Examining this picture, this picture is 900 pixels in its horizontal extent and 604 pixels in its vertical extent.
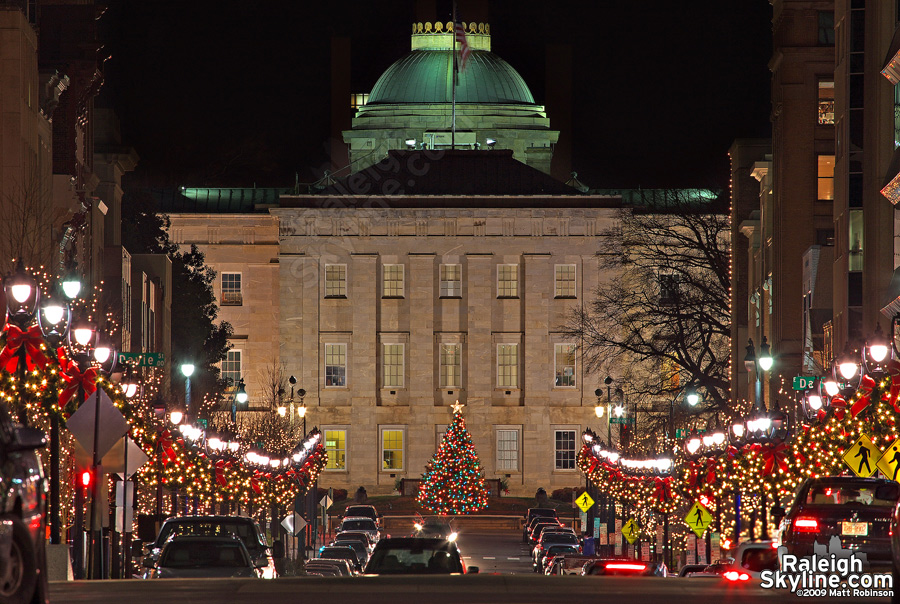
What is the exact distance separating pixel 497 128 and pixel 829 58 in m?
64.3

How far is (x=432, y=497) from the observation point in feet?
294

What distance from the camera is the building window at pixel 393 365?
11188 cm

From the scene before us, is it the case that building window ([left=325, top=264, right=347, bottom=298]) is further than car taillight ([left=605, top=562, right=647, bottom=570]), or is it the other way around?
building window ([left=325, top=264, right=347, bottom=298])

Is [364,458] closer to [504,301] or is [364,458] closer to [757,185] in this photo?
[504,301]

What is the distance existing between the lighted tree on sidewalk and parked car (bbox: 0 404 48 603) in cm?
7690

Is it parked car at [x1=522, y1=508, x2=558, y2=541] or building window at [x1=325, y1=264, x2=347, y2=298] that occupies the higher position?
building window at [x1=325, y1=264, x2=347, y2=298]

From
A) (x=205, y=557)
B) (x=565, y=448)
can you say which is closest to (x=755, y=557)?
(x=205, y=557)

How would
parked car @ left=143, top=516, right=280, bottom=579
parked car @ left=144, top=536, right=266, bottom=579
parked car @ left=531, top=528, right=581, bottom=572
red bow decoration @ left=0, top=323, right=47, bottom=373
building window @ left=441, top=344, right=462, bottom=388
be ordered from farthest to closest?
building window @ left=441, top=344, right=462, bottom=388 → parked car @ left=531, top=528, right=581, bottom=572 → red bow decoration @ left=0, top=323, right=47, bottom=373 → parked car @ left=143, top=516, right=280, bottom=579 → parked car @ left=144, top=536, right=266, bottom=579

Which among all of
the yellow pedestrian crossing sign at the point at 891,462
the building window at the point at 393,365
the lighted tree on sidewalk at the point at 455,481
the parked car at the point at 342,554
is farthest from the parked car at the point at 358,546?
the building window at the point at 393,365

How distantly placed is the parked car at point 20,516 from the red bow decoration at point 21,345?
15.4 m

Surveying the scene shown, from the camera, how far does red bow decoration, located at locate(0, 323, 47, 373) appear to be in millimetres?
27266

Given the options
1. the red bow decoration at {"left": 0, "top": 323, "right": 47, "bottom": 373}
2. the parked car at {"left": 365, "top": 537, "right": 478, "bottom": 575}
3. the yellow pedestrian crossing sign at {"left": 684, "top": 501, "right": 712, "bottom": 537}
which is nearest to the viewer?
the parked car at {"left": 365, "top": 537, "right": 478, "bottom": 575}

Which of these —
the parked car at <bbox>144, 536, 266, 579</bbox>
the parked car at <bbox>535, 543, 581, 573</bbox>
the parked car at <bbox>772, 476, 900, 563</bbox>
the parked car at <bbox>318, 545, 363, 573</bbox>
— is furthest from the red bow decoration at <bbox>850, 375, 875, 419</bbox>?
the parked car at <bbox>535, 543, 581, 573</bbox>

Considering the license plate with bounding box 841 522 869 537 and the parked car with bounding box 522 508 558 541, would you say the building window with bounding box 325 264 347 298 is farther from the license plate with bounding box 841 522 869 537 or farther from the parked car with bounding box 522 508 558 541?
the license plate with bounding box 841 522 869 537
